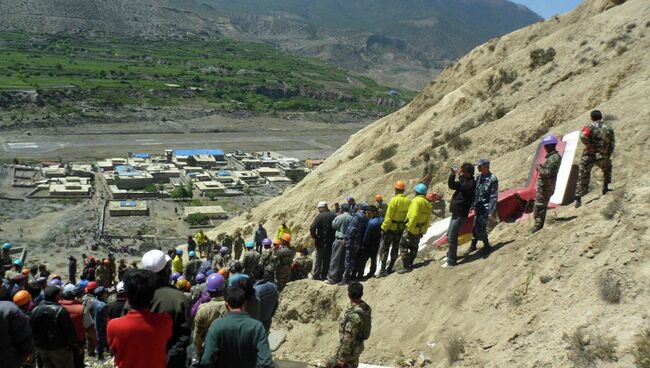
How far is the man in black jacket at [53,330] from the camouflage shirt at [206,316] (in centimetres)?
154

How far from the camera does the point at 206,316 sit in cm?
658

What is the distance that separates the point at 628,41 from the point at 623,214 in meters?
13.9

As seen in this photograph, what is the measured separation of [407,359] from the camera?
29.5ft

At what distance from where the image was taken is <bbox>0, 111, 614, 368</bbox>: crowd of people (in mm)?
5176

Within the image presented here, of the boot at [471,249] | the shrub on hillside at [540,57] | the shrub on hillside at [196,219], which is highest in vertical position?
the shrub on hillside at [540,57]

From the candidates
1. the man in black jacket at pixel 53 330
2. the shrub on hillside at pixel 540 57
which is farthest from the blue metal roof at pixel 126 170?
the man in black jacket at pixel 53 330

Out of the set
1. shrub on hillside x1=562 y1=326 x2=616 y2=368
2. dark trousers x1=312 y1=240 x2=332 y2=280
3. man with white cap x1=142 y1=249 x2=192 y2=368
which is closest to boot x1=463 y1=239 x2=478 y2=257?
dark trousers x1=312 y1=240 x2=332 y2=280

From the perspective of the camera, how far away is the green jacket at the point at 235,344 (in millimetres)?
5180

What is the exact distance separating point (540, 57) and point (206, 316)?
2130 cm

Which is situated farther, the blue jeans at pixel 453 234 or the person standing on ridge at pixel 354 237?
the person standing on ridge at pixel 354 237

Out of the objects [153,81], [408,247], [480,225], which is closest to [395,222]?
[408,247]

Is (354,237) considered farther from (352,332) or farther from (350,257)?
(352,332)

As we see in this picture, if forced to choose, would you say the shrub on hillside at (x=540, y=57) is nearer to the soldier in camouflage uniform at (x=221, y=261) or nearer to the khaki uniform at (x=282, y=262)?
the soldier in camouflage uniform at (x=221, y=261)

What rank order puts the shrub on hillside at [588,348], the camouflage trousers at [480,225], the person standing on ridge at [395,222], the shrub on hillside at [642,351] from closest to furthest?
the shrub on hillside at [642,351] → the shrub on hillside at [588,348] → the camouflage trousers at [480,225] → the person standing on ridge at [395,222]
